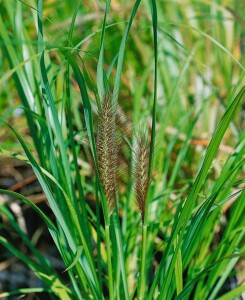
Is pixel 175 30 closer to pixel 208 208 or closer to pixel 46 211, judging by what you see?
pixel 46 211

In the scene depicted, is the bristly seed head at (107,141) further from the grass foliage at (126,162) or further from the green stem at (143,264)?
the green stem at (143,264)

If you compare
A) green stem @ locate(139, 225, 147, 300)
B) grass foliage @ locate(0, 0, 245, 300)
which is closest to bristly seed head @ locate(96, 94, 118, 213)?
grass foliage @ locate(0, 0, 245, 300)

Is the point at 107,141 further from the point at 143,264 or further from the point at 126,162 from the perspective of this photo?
the point at 143,264

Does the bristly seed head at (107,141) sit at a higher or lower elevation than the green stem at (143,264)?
higher

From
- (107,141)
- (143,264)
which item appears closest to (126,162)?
(107,141)

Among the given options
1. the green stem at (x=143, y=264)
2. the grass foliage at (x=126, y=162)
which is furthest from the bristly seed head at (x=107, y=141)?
the green stem at (x=143, y=264)

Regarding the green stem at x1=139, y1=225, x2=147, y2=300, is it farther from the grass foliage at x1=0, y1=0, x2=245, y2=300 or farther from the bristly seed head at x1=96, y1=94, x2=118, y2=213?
the bristly seed head at x1=96, y1=94, x2=118, y2=213

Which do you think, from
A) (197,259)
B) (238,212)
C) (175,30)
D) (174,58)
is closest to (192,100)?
(174,58)
